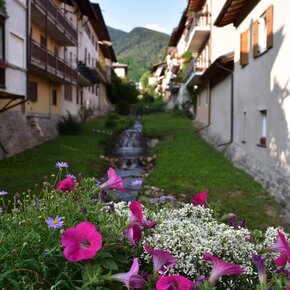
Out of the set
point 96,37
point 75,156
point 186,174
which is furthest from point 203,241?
point 96,37

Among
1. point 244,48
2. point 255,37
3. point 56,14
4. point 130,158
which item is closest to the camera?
point 255,37

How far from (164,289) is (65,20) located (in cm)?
2324

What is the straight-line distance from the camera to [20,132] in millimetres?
17078

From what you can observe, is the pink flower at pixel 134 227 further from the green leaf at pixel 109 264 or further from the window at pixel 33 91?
the window at pixel 33 91

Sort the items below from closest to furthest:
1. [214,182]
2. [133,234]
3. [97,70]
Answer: [133,234]
[214,182]
[97,70]

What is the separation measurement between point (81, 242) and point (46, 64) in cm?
1861

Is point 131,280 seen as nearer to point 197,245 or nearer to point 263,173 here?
point 197,245

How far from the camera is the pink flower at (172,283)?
174 cm

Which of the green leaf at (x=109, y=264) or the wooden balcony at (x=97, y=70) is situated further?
the wooden balcony at (x=97, y=70)

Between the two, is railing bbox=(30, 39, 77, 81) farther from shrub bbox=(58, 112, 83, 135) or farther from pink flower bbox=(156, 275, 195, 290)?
pink flower bbox=(156, 275, 195, 290)

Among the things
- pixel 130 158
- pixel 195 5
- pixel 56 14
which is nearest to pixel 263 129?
pixel 130 158

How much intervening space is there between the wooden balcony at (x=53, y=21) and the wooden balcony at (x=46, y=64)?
4.54 ft

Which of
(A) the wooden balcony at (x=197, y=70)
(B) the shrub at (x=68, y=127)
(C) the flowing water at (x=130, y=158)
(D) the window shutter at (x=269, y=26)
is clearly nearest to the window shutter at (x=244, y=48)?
(D) the window shutter at (x=269, y=26)

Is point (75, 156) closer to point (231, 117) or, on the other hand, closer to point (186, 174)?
point (186, 174)
